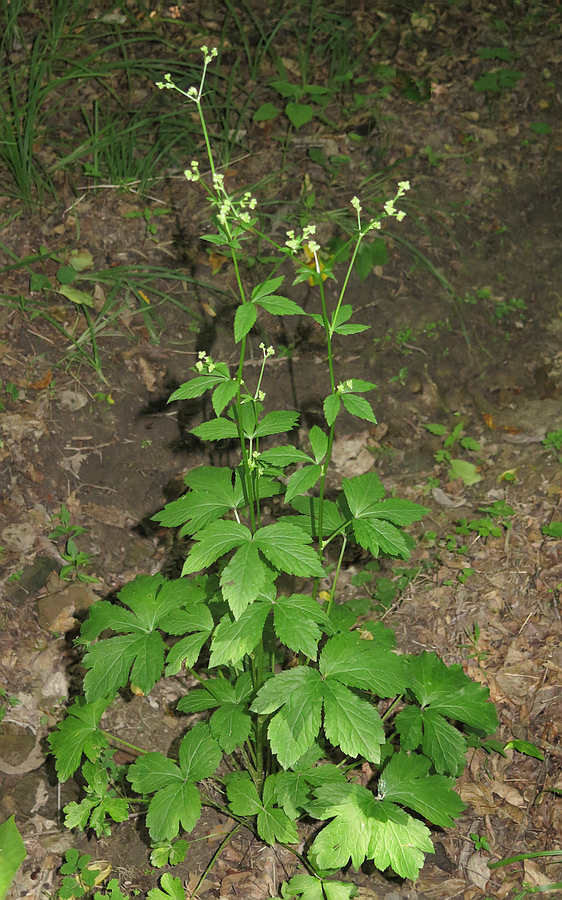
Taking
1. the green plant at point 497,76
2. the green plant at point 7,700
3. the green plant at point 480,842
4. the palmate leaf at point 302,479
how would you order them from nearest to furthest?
1. the palmate leaf at point 302,479
2. the green plant at point 480,842
3. the green plant at point 7,700
4. the green plant at point 497,76

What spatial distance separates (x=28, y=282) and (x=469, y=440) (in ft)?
8.09

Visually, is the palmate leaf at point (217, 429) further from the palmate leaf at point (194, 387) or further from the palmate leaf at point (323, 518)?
the palmate leaf at point (323, 518)

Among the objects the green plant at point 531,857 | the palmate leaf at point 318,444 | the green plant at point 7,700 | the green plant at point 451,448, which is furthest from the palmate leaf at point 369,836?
the green plant at point 451,448

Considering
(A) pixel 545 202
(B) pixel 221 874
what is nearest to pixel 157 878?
(B) pixel 221 874

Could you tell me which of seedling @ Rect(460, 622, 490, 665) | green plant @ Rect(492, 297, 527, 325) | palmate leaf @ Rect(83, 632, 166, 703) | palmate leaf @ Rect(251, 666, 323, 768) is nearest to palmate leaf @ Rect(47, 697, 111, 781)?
palmate leaf @ Rect(83, 632, 166, 703)

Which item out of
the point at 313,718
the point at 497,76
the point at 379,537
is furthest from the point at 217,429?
the point at 497,76

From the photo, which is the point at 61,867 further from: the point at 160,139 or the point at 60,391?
the point at 160,139

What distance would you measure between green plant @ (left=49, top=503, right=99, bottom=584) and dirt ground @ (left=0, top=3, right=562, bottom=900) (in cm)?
4

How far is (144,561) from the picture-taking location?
3061mm

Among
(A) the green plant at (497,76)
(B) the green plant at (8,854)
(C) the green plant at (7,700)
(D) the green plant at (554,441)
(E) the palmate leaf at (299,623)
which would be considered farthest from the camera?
(A) the green plant at (497,76)

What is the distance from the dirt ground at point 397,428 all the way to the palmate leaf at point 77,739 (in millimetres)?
546

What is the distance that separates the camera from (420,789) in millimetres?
1940

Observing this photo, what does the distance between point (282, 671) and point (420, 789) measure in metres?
0.52

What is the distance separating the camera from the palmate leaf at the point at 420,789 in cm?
190
